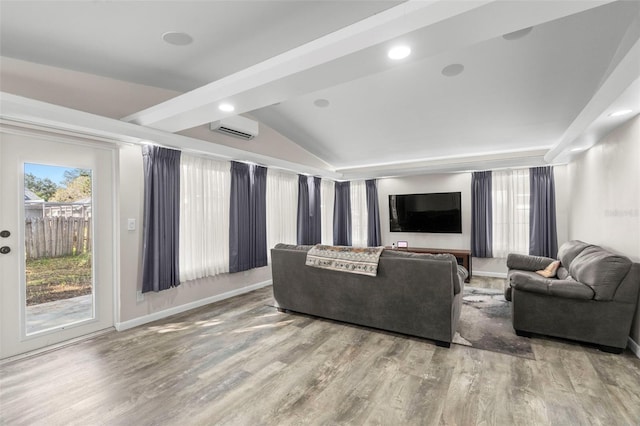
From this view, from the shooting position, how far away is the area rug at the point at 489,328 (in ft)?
9.67

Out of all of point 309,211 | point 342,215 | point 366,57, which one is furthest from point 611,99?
point 342,215

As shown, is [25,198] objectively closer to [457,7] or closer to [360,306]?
[360,306]

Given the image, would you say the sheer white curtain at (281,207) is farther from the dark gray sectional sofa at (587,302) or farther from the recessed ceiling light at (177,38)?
the dark gray sectional sofa at (587,302)

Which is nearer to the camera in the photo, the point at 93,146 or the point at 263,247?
the point at 93,146

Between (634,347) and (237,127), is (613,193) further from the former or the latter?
(237,127)

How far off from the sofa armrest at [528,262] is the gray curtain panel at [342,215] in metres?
3.76

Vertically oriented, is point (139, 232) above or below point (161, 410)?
above

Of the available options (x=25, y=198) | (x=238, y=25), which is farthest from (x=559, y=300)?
(x=25, y=198)

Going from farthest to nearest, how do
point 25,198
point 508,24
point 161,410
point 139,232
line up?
point 139,232, point 25,198, point 161,410, point 508,24

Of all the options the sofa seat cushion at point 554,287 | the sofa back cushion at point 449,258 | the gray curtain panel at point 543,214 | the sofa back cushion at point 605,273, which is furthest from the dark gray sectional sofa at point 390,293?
the gray curtain panel at point 543,214

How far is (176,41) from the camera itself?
2.66 meters

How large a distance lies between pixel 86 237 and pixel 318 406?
10.1ft

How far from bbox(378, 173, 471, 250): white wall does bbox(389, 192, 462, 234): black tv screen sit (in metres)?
0.15

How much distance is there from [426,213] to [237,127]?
439cm
